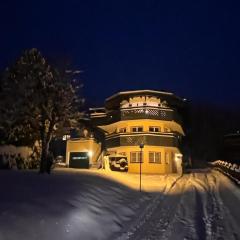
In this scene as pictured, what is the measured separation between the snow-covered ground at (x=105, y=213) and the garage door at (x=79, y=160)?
93.2 ft

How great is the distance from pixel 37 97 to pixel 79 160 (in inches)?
1000

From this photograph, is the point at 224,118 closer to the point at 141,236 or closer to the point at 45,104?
the point at 45,104

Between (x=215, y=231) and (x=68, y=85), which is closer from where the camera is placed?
(x=215, y=231)

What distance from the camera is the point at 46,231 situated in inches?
524

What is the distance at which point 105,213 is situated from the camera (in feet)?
60.9

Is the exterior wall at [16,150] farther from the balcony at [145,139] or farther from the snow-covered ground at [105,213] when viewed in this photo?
the snow-covered ground at [105,213]

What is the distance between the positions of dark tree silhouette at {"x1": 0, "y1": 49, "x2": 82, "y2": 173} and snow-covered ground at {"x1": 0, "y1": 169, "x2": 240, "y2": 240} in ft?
29.4

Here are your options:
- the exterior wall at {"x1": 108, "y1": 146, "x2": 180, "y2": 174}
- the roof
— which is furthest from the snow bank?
the roof

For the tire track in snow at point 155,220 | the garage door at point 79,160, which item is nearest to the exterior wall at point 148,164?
the garage door at point 79,160

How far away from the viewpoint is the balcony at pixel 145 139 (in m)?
53.2

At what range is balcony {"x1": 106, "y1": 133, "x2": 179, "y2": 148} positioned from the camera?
174ft

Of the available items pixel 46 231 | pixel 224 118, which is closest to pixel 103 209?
pixel 46 231

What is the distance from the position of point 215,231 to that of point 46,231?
19.9 feet

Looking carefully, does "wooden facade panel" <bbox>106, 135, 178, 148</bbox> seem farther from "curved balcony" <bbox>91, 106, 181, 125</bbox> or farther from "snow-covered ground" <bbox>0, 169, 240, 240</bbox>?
"snow-covered ground" <bbox>0, 169, 240, 240</bbox>
